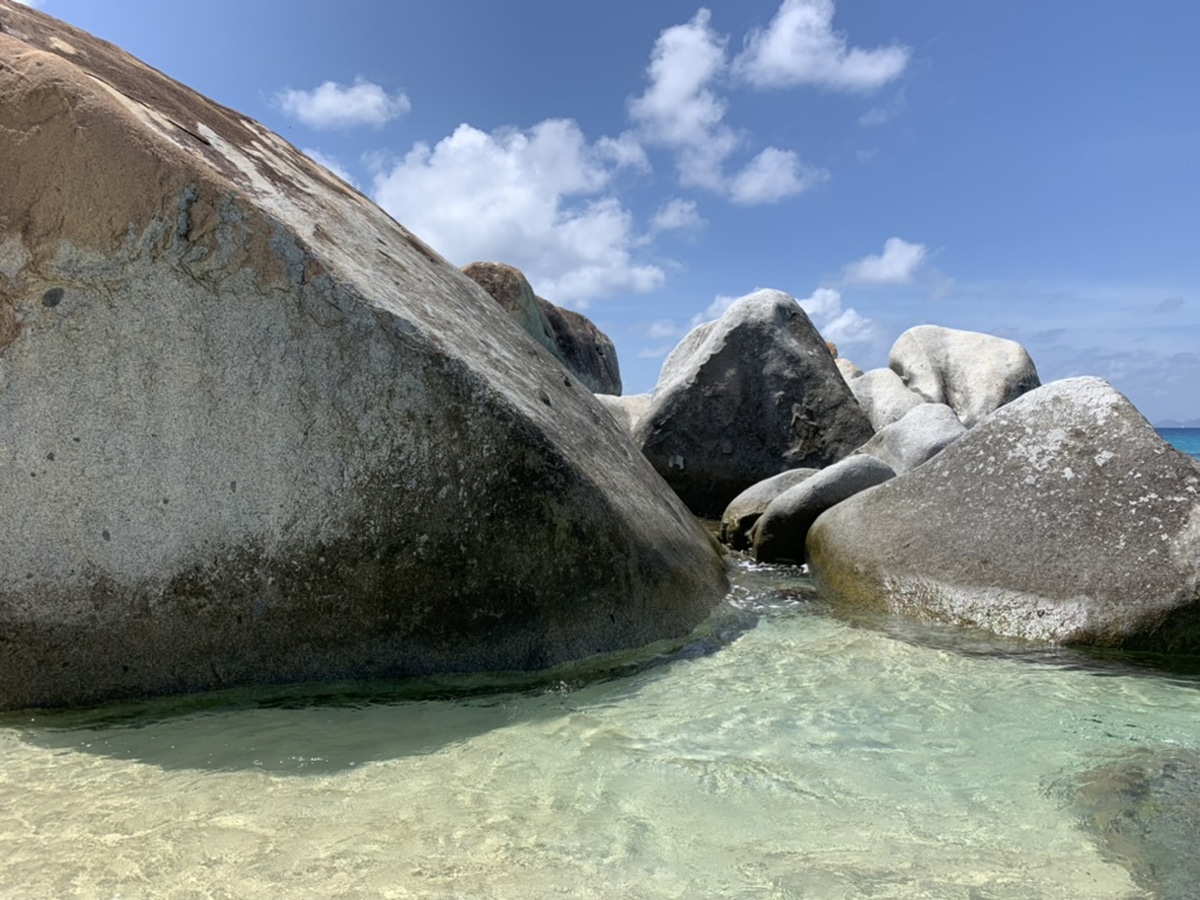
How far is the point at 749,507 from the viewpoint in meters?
8.11

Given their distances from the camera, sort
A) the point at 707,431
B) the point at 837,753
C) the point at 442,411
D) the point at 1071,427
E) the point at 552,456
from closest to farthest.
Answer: the point at 837,753 → the point at 442,411 → the point at 552,456 → the point at 1071,427 → the point at 707,431

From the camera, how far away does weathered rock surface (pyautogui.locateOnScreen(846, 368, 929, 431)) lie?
49.2 ft

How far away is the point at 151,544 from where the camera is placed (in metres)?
3.52

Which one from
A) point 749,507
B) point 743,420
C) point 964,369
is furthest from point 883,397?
point 749,507

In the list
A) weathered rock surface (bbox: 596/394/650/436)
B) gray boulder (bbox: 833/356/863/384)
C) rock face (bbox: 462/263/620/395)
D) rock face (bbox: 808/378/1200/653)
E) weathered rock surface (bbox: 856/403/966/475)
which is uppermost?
rock face (bbox: 462/263/620/395)

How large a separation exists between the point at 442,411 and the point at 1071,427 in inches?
147

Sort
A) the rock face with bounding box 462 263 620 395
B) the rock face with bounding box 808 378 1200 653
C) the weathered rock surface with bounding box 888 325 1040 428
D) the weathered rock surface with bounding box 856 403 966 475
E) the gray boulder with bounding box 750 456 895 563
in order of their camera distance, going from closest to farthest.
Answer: the rock face with bounding box 808 378 1200 653
the gray boulder with bounding box 750 456 895 563
the weathered rock surface with bounding box 856 403 966 475
the weathered rock surface with bounding box 888 325 1040 428
the rock face with bounding box 462 263 620 395

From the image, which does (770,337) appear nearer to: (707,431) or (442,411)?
(707,431)

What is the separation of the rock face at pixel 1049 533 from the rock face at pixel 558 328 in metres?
11.2

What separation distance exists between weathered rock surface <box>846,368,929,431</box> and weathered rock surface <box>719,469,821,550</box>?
6.72 meters

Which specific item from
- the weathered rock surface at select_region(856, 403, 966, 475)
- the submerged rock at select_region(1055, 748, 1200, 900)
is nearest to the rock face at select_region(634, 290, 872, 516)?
the weathered rock surface at select_region(856, 403, 966, 475)

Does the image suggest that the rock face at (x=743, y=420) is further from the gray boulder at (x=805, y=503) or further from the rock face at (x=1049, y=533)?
the rock face at (x=1049, y=533)

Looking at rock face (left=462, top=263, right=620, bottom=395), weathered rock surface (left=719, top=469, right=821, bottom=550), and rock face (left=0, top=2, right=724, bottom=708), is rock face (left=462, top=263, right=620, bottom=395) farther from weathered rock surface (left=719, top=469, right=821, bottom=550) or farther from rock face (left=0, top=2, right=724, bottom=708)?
rock face (left=0, top=2, right=724, bottom=708)

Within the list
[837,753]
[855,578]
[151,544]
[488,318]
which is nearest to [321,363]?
[151,544]
